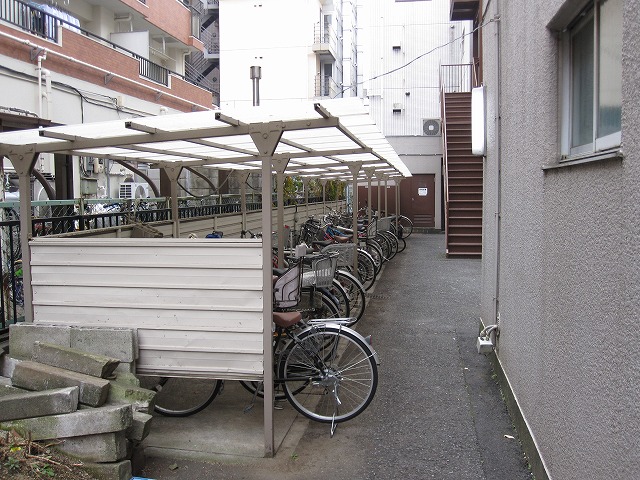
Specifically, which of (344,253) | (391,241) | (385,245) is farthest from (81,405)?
(391,241)

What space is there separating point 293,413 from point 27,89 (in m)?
8.03

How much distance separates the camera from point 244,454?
414cm

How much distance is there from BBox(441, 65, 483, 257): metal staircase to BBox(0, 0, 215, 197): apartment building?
25.4ft

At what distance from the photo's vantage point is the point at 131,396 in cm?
386

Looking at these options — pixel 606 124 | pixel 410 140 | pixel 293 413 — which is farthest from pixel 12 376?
pixel 410 140

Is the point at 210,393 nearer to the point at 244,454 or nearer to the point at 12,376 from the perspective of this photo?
the point at 244,454

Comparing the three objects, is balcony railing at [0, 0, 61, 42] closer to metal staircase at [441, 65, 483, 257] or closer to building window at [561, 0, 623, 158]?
building window at [561, 0, 623, 158]

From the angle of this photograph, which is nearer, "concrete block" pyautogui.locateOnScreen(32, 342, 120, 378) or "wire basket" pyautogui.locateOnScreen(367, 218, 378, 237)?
"concrete block" pyautogui.locateOnScreen(32, 342, 120, 378)

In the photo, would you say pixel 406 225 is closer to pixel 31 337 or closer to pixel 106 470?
pixel 31 337

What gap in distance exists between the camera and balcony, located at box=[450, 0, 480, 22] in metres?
15.1

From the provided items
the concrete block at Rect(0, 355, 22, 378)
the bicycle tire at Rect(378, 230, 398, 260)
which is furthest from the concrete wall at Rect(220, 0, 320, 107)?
the concrete block at Rect(0, 355, 22, 378)

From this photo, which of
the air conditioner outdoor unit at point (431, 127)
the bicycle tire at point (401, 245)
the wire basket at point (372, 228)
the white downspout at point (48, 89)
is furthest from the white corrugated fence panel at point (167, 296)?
the air conditioner outdoor unit at point (431, 127)

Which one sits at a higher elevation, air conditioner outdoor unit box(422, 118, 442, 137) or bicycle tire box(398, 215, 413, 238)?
air conditioner outdoor unit box(422, 118, 442, 137)

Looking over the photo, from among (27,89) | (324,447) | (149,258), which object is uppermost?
(27,89)
